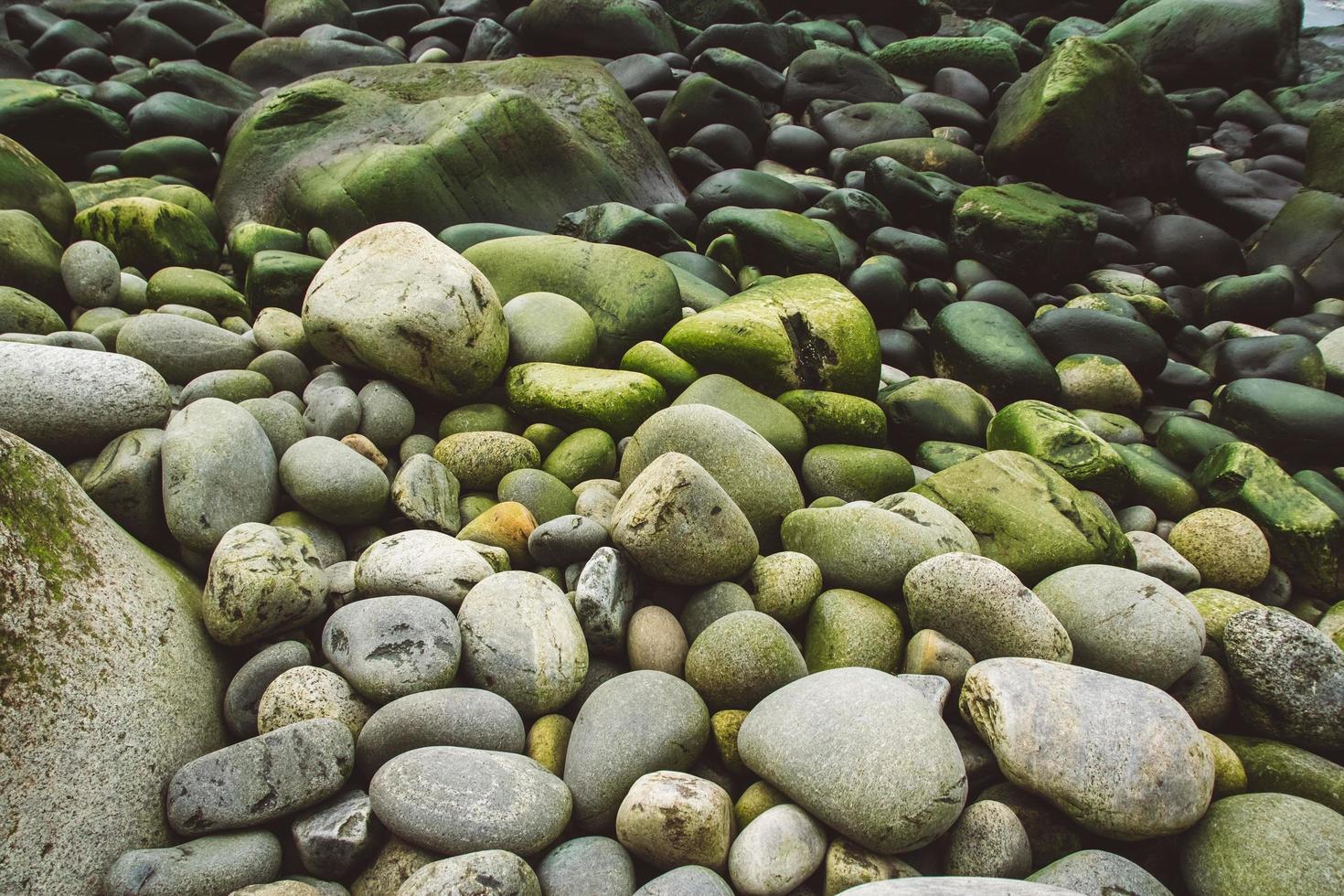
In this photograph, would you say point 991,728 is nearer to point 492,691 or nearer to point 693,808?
point 693,808

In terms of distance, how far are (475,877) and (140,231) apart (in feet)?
16.6

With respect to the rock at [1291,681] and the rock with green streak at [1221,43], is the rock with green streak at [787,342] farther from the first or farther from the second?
the rock with green streak at [1221,43]

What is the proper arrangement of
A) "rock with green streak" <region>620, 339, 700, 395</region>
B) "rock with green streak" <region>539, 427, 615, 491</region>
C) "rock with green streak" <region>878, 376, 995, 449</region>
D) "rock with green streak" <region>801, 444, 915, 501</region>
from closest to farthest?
"rock with green streak" <region>539, 427, 615, 491</region>
"rock with green streak" <region>801, 444, 915, 501</region>
"rock with green streak" <region>620, 339, 700, 395</region>
"rock with green streak" <region>878, 376, 995, 449</region>

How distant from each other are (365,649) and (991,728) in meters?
1.93

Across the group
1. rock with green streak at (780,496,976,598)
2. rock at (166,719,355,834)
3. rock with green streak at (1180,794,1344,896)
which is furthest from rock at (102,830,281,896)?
rock with green streak at (1180,794,1344,896)

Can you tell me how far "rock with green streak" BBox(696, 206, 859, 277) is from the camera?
5887 mm

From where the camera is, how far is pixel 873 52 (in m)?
12.5

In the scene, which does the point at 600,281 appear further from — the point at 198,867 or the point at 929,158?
the point at 929,158

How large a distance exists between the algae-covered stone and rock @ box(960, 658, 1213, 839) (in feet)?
9.04

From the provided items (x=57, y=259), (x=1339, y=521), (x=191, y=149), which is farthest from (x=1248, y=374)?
(x=191, y=149)

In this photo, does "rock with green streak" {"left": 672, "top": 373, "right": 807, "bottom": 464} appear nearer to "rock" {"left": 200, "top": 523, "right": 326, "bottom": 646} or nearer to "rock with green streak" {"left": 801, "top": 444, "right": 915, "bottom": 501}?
"rock with green streak" {"left": 801, "top": 444, "right": 915, "bottom": 501}

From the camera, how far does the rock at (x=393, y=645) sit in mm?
2332

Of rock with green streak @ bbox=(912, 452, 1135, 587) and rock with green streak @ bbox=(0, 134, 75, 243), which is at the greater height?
rock with green streak @ bbox=(0, 134, 75, 243)

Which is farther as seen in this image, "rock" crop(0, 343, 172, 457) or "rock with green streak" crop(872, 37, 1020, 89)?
"rock with green streak" crop(872, 37, 1020, 89)
